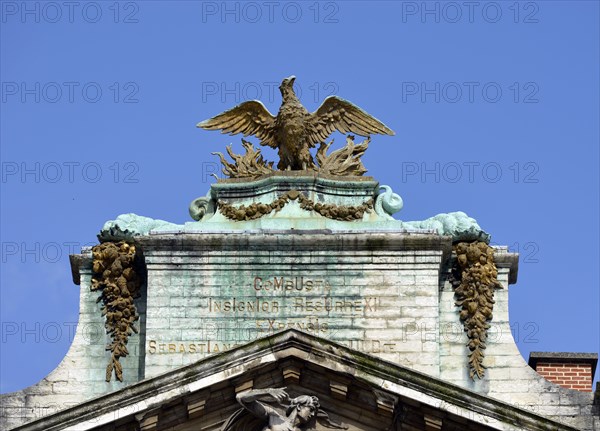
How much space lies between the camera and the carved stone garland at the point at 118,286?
69.2m

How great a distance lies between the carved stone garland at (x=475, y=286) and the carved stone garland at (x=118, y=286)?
6722 mm

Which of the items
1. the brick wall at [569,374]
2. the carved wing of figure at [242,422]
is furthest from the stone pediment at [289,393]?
the brick wall at [569,374]

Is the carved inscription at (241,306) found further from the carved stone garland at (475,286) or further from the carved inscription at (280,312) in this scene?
the carved stone garland at (475,286)

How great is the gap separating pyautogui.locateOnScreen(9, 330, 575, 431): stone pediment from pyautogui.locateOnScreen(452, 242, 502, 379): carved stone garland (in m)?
4.73

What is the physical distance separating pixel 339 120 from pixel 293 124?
1.14m

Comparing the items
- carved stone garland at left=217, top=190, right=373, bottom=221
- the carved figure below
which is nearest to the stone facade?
carved stone garland at left=217, top=190, right=373, bottom=221

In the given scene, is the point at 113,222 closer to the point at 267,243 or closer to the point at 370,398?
the point at 267,243

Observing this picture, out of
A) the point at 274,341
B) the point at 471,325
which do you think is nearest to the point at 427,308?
the point at 471,325

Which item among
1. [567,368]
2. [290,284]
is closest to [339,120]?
[290,284]

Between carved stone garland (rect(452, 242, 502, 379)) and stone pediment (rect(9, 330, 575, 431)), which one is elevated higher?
carved stone garland (rect(452, 242, 502, 379))

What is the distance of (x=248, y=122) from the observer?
71875 mm

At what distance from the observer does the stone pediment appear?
64.0 meters

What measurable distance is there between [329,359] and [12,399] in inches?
293

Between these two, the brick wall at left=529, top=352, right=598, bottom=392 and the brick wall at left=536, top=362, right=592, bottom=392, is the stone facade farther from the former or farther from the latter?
the brick wall at left=536, top=362, right=592, bottom=392
